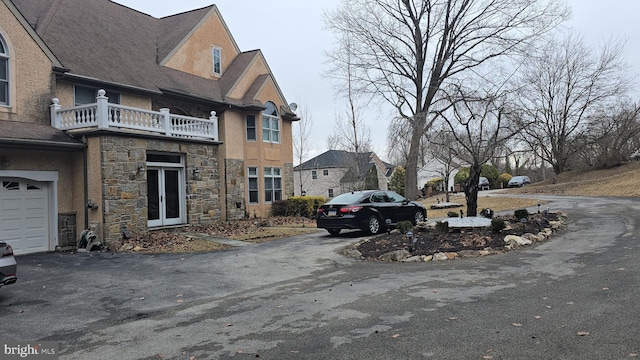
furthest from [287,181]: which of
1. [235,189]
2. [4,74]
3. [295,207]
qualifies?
[4,74]

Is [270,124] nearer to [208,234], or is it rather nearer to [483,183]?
[208,234]

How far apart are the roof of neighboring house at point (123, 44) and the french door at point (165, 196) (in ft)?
10.8

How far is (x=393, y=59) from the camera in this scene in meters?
27.8

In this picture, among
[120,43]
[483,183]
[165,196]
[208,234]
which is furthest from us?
[483,183]

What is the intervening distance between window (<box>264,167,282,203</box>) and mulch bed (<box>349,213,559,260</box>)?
1136 cm

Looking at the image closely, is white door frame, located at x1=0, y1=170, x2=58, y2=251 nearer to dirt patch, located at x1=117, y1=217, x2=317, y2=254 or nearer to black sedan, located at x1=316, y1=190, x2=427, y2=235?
dirt patch, located at x1=117, y1=217, x2=317, y2=254

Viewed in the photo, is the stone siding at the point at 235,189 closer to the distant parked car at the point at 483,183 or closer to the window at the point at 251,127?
the window at the point at 251,127

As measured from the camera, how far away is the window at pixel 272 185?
23312 mm

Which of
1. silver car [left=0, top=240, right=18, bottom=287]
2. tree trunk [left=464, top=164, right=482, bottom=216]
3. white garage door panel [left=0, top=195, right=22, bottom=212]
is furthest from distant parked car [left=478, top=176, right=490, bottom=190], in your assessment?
silver car [left=0, top=240, right=18, bottom=287]

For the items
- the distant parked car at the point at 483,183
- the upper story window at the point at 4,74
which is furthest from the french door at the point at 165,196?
the distant parked car at the point at 483,183

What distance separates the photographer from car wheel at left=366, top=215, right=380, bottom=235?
1460cm

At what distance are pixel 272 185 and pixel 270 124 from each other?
324 centimetres

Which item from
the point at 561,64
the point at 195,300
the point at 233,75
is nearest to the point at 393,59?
the point at 233,75

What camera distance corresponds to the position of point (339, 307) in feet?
21.0
